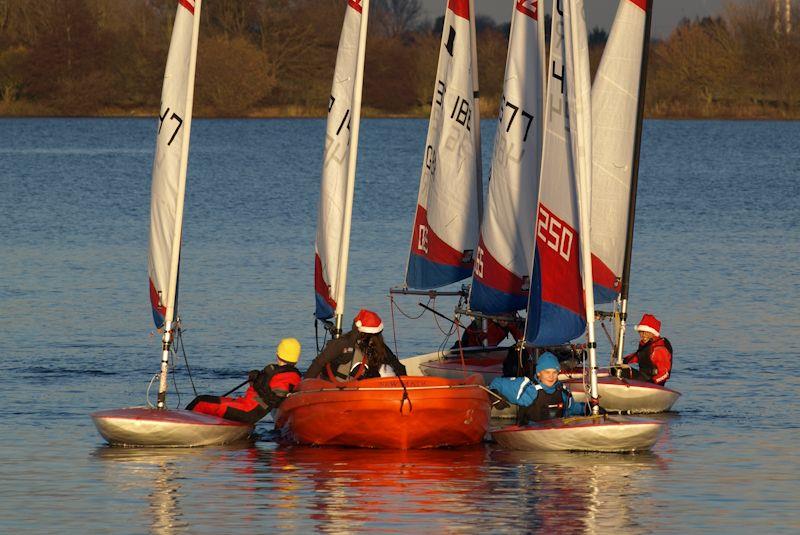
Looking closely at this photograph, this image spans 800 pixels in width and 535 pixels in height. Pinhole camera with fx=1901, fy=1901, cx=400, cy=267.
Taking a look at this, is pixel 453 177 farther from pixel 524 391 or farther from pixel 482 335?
pixel 524 391

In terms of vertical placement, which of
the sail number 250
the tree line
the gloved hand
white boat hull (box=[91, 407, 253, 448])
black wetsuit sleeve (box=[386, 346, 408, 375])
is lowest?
white boat hull (box=[91, 407, 253, 448])

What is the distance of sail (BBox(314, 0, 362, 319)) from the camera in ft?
71.5

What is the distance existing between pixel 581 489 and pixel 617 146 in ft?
25.6

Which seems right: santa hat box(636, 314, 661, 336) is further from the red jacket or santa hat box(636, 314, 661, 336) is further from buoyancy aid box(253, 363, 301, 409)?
buoyancy aid box(253, 363, 301, 409)

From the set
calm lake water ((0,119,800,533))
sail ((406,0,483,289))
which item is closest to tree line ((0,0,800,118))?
calm lake water ((0,119,800,533))

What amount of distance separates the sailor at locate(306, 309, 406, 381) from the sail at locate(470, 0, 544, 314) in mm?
3650

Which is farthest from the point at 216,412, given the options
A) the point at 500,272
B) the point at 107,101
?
the point at 107,101

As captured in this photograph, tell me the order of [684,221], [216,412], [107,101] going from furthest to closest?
[107,101]
[684,221]
[216,412]

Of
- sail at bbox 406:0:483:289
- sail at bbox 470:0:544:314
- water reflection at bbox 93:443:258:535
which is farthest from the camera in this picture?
sail at bbox 406:0:483:289

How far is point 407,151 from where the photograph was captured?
336 ft

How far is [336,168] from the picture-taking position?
864 inches

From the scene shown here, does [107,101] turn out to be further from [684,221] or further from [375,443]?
[375,443]

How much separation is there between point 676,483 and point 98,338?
14152mm

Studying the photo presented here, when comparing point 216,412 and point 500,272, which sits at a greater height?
point 500,272
